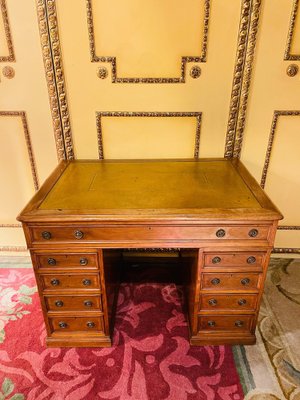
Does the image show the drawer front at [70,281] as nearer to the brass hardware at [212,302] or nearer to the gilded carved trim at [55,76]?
the brass hardware at [212,302]

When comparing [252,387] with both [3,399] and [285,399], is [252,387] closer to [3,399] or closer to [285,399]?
[285,399]

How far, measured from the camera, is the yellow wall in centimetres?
186

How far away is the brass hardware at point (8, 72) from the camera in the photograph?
202 centimetres

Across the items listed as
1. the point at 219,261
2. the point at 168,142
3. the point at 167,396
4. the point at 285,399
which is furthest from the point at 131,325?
the point at 168,142

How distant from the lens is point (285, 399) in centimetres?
162

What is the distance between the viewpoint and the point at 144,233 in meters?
1.62

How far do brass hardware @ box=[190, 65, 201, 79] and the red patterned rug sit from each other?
1.62 metres

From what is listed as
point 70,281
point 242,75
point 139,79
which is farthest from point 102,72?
point 70,281

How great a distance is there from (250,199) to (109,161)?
1038 mm

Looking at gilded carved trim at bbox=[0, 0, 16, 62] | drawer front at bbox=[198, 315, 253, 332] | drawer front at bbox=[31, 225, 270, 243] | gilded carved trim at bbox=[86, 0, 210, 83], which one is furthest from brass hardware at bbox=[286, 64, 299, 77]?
gilded carved trim at bbox=[0, 0, 16, 62]

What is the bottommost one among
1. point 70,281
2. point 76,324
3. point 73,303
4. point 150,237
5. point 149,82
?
point 76,324

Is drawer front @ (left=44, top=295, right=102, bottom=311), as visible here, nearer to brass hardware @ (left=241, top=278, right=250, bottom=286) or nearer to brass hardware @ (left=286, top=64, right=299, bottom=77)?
brass hardware @ (left=241, top=278, right=250, bottom=286)

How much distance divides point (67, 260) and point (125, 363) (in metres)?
0.73

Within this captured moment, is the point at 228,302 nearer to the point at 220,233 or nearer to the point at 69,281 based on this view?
the point at 220,233
